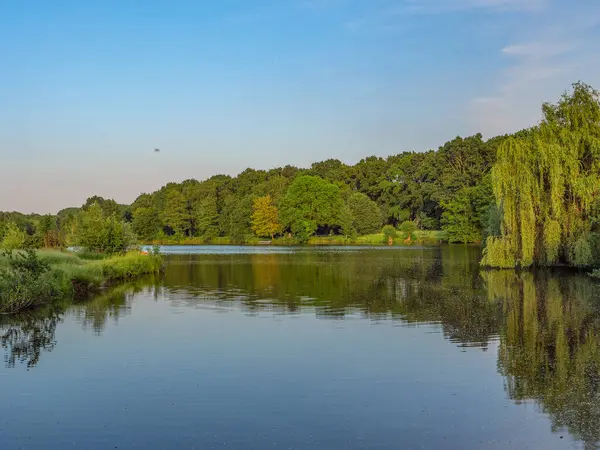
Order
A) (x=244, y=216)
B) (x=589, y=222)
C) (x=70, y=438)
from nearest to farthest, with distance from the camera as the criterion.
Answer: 1. (x=70, y=438)
2. (x=589, y=222)
3. (x=244, y=216)

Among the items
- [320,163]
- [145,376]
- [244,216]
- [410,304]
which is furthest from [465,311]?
[320,163]

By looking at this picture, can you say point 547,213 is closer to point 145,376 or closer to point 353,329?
point 353,329

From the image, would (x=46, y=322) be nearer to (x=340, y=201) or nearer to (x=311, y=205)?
(x=311, y=205)

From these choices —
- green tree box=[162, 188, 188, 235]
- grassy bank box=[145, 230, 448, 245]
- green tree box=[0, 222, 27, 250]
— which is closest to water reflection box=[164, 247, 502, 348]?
green tree box=[0, 222, 27, 250]

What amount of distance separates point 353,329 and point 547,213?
2146 cm

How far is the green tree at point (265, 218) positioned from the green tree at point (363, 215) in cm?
1303

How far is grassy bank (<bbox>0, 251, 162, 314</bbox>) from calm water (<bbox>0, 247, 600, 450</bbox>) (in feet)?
3.65

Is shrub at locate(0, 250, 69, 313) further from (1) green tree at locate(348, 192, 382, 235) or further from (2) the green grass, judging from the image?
(1) green tree at locate(348, 192, 382, 235)

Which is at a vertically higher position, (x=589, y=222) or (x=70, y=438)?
Result: (x=589, y=222)

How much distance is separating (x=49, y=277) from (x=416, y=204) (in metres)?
81.3

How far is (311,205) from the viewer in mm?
97750

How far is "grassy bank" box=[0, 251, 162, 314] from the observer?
20.9 m

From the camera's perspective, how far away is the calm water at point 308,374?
852cm

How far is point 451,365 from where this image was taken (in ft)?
41.1
